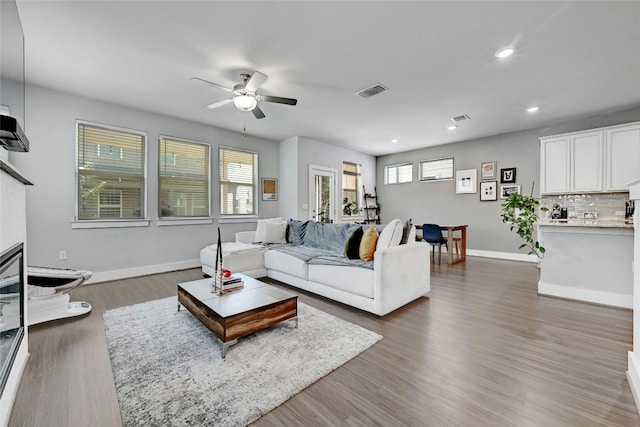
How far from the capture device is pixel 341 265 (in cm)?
300

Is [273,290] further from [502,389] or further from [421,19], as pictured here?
[421,19]

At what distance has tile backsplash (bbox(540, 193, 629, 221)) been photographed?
14.1ft

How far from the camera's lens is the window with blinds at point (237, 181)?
17.8 ft

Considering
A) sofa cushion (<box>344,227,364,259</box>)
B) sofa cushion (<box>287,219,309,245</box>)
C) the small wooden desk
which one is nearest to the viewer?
sofa cushion (<box>344,227,364,259</box>)

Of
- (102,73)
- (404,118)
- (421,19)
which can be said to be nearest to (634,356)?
(421,19)

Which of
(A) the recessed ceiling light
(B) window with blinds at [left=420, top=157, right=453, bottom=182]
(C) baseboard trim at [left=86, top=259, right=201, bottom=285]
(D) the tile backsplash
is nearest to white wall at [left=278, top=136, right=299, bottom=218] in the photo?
(C) baseboard trim at [left=86, top=259, right=201, bottom=285]

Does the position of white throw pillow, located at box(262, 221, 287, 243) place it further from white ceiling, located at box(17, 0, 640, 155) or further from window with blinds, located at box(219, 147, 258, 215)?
white ceiling, located at box(17, 0, 640, 155)

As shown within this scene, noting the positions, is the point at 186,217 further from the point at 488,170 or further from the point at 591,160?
the point at 591,160

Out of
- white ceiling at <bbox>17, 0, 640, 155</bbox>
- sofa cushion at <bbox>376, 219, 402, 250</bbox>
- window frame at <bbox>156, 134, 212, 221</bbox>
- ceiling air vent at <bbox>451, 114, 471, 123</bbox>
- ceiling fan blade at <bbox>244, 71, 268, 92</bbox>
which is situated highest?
ceiling air vent at <bbox>451, 114, 471, 123</bbox>

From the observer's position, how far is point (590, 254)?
3.18m

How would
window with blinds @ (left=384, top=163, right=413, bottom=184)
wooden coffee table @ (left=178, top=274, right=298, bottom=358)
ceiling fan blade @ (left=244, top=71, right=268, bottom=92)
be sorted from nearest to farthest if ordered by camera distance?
wooden coffee table @ (left=178, top=274, right=298, bottom=358)
ceiling fan blade @ (left=244, top=71, right=268, bottom=92)
window with blinds @ (left=384, top=163, right=413, bottom=184)

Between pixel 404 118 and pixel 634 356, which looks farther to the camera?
pixel 404 118

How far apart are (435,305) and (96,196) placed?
16.6 ft

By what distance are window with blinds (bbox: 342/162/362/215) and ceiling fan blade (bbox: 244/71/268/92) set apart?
4.46 meters
